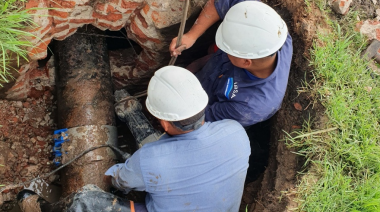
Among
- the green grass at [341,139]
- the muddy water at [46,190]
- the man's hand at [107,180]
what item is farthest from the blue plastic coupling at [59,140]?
the green grass at [341,139]

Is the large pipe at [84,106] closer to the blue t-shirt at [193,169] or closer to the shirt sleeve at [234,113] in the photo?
the blue t-shirt at [193,169]

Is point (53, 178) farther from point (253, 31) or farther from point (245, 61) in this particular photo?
point (253, 31)

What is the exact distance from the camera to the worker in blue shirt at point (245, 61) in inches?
77.3

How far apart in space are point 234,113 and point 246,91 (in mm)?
180

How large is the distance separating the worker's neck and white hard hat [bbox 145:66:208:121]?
0.43 meters

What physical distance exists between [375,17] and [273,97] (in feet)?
4.38

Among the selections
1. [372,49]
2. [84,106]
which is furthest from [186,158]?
[372,49]

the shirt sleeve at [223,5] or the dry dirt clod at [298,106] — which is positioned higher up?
the shirt sleeve at [223,5]

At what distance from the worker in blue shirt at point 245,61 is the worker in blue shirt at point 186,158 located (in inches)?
12.9

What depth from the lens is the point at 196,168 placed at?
189 cm

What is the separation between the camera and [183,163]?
189 centimetres

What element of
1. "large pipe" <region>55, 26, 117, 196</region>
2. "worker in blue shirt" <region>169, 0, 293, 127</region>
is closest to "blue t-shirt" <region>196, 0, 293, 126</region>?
"worker in blue shirt" <region>169, 0, 293, 127</region>

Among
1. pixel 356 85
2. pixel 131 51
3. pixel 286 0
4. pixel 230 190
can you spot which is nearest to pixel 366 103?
pixel 356 85

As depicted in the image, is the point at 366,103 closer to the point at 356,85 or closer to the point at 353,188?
the point at 356,85
